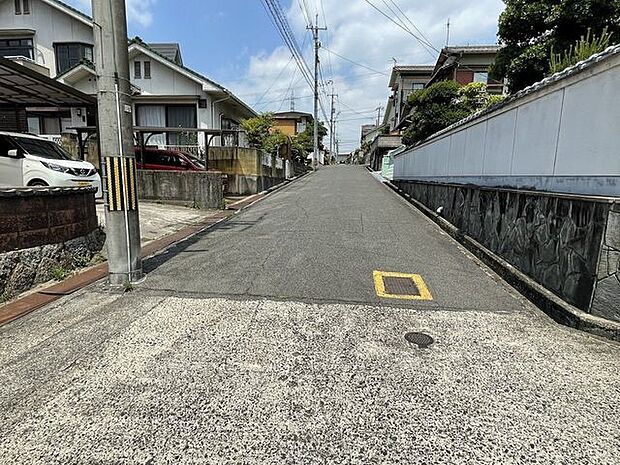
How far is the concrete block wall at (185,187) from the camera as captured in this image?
36.5 feet

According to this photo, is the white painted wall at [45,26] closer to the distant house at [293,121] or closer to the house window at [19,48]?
the house window at [19,48]

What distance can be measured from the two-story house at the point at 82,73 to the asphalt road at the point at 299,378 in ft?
51.1

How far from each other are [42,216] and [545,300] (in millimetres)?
5583

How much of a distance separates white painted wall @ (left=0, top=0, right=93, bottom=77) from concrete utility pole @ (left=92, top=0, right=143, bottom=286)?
56.8ft

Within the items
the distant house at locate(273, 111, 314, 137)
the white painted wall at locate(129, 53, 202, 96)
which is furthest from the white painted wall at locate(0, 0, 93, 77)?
the distant house at locate(273, 111, 314, 137)

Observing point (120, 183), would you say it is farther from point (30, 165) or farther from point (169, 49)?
point (169, 49)

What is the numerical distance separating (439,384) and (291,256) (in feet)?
11.3

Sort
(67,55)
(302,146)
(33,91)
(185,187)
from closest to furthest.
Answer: (33,91)
(185,187)
(67,55)
(302,146)

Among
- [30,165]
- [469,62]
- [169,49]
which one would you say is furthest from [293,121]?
[30,165]

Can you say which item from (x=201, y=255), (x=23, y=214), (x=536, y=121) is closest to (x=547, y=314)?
(x=536, y=121)

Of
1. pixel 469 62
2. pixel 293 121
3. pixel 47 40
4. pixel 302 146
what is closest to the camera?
pixel 47 40

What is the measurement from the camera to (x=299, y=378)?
8.43 feet

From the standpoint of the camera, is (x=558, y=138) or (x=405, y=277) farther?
(x=405, y=277)

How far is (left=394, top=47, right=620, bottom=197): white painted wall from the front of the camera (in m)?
3.53
